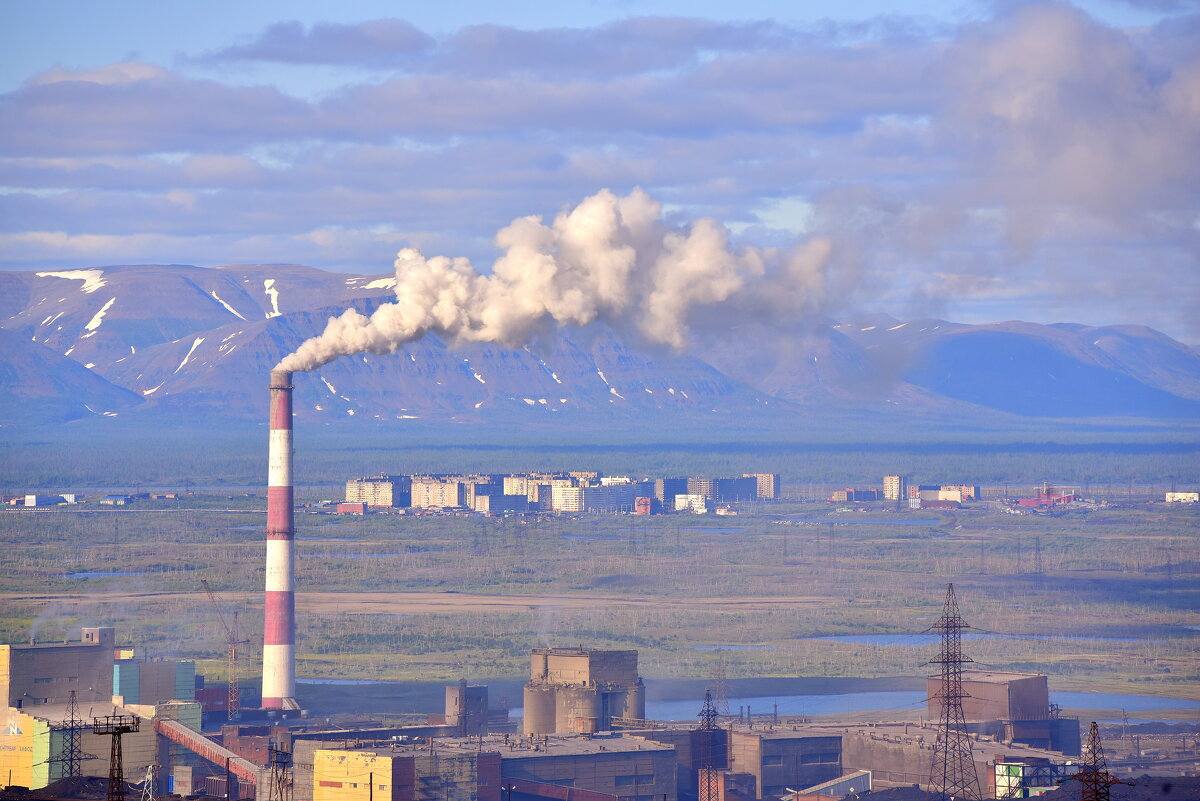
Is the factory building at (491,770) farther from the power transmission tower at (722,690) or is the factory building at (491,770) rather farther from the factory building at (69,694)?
the power transmission tower at (722,690)

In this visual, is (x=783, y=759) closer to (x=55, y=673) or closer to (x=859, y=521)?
(x=55, y=673)

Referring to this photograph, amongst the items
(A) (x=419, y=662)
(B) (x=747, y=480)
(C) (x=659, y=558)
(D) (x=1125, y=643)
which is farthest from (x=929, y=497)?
(A) (x=419, y=662)

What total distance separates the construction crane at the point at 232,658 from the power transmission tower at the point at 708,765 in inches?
604

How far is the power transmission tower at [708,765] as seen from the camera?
5128 centimetres

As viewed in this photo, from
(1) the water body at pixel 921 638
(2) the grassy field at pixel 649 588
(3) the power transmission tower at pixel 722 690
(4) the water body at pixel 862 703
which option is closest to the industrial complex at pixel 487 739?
(3) the power transmission tower at pixel 722 690

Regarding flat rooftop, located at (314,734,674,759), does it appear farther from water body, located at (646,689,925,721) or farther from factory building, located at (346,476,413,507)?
factory building, located at (346,476,413,507)

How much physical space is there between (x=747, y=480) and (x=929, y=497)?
58.9 ft

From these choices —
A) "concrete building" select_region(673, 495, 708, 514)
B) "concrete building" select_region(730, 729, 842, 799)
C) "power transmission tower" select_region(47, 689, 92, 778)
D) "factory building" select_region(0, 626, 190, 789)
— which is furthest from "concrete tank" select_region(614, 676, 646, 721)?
"concrete building" select_region(673, 495, 708, 514)

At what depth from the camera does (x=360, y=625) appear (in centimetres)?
9756

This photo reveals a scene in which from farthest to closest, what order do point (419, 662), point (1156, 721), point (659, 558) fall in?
point (659, 558) → point (419, 662) → point (1156, 721)

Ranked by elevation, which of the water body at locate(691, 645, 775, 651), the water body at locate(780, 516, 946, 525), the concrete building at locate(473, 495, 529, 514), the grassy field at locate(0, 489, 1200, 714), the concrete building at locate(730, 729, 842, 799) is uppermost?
the concrete building at locate(473, 495, 529, 514)

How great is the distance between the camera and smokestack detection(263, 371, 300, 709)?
60.9 meters

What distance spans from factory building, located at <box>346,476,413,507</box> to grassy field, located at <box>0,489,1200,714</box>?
14150mm

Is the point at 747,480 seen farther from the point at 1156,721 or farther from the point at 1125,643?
the point at 1156,721
